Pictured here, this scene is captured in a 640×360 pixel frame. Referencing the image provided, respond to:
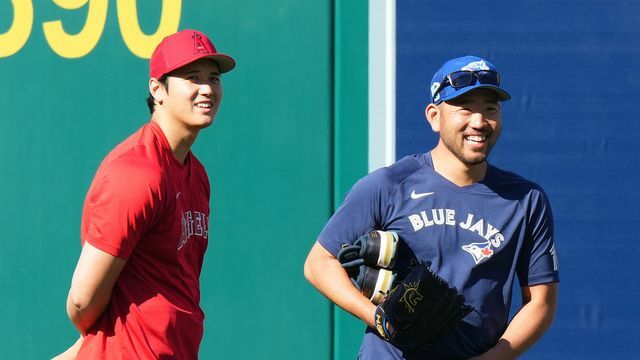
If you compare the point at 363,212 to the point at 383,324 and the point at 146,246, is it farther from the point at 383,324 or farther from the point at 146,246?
the point at 146,246

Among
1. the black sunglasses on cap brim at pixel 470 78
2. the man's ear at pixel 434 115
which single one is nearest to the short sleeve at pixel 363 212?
the man's ear at pixel 434 115

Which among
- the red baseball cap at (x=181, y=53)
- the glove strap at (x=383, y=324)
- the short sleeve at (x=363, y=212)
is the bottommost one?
the glove strap at (x=383, y=324)

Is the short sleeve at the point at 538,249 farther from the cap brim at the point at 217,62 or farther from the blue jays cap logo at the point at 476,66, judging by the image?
the cap brim at the point at 217,62

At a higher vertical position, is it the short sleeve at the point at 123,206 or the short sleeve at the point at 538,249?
the short sleeve at the point at 123,206

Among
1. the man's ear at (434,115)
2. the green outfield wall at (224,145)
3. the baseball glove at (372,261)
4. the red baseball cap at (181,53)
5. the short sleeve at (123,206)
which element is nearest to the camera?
the short sleeve at (123,206)

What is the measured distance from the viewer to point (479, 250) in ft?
9.14

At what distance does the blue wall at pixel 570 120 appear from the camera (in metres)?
3.91

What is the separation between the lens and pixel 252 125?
3889mm

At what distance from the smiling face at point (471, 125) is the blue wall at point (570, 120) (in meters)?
1.03

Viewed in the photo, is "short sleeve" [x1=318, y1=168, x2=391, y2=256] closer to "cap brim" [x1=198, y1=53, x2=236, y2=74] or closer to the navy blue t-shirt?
the navy blue t-shirt

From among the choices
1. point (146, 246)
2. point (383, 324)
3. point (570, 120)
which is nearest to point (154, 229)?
point (146, 246)

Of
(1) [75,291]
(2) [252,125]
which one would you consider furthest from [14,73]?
(1) [75,291]

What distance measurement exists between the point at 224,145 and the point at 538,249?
1424 millimetres

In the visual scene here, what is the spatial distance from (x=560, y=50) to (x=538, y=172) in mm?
469
